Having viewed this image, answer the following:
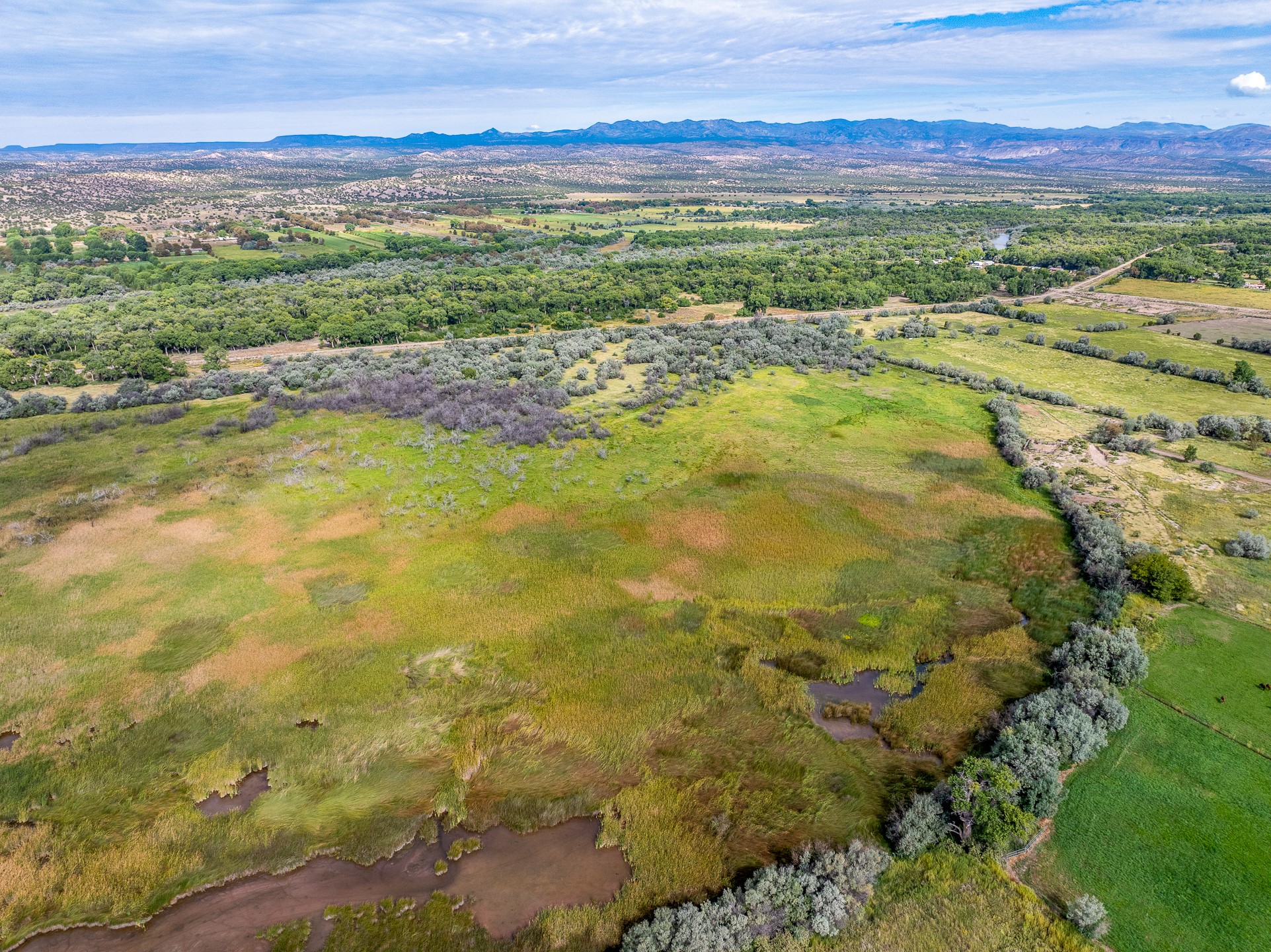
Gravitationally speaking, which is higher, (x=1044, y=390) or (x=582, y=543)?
(x=1044, y=390)

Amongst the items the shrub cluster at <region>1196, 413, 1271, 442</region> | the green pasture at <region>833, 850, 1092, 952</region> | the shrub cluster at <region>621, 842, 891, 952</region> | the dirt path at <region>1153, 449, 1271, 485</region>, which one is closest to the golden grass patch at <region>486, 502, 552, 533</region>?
the shrub cluster at <region>621, 842, 891, 952</region>

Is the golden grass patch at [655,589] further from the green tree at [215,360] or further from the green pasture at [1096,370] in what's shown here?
the green tree at [215,360]

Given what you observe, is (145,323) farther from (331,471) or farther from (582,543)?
(582,543)

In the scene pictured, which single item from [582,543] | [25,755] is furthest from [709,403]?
[25,755]

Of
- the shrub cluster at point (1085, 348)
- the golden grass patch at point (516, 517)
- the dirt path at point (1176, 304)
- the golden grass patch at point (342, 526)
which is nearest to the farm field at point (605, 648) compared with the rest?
the golden grass patch at point (342, 526)

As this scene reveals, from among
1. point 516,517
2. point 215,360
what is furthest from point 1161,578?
point 215,360

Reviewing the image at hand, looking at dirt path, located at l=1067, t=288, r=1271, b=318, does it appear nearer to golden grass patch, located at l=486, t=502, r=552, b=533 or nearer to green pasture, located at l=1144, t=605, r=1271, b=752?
green pasture, located at l=1144, t=605, r=1271, b=752
